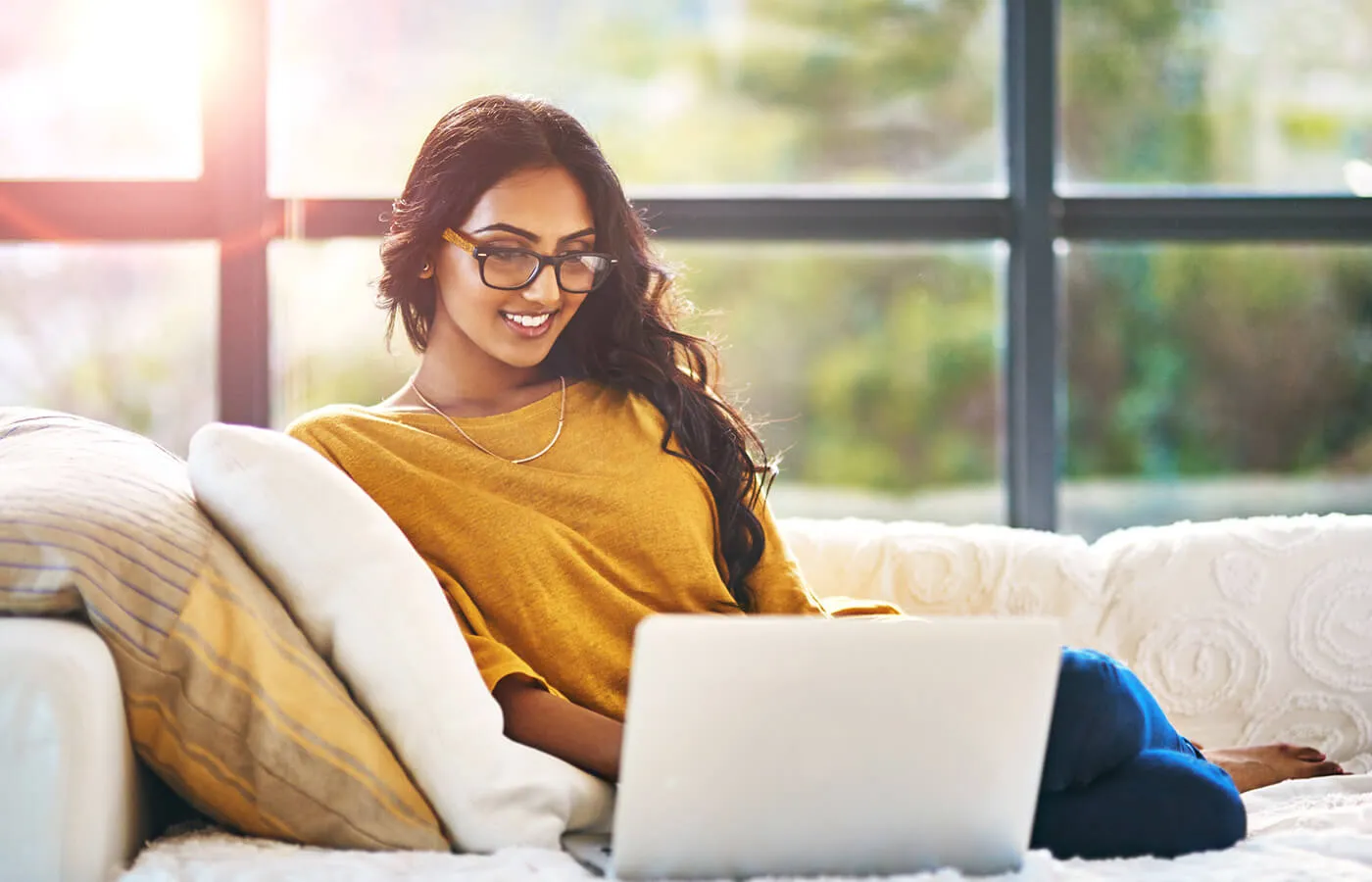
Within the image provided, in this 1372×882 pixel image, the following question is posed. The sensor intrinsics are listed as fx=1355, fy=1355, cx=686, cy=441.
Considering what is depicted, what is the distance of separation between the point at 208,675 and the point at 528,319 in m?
0.69

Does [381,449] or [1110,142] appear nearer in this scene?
[381,449]

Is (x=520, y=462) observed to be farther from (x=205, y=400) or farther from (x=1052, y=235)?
(x=1052, y=235)

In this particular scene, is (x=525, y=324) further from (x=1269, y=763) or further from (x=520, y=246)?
(x=1269, y=763)

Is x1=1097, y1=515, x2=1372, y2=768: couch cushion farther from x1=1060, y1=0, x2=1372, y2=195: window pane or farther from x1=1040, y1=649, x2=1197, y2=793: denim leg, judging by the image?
x1=1060, y1=0, x2=1372, y2=195: window pane

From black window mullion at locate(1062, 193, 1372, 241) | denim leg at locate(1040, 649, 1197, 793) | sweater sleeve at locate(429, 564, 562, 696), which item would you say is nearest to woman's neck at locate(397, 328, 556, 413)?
sweater sleeve at locate(429, 564, 562, 696)

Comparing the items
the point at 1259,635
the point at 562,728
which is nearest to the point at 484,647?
the point at 562,728

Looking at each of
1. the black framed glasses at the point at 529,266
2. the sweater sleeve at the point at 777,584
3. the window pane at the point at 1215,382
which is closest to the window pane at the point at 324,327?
the black framed glasses at the point at 529,266

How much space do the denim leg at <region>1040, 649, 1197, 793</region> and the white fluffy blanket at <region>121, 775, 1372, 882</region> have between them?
107 mm

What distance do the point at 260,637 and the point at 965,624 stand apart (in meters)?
0.67

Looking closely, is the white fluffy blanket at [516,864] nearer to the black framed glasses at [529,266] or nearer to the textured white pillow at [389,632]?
the textured white pillow at [389,632]

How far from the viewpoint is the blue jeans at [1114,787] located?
4.39ft

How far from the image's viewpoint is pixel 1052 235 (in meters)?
2.72

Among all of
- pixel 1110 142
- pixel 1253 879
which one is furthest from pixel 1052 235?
pixel 1253 879

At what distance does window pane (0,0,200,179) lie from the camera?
2617mm
